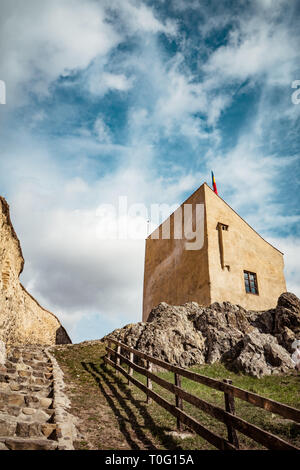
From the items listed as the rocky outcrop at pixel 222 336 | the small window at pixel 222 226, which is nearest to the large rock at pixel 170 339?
the rocky outcrop at pixel 222 336

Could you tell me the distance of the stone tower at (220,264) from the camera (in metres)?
17.4

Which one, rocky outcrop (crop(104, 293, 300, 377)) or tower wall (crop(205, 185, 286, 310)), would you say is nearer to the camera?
rocky outcrop (crop(104, 293, 300, 377))

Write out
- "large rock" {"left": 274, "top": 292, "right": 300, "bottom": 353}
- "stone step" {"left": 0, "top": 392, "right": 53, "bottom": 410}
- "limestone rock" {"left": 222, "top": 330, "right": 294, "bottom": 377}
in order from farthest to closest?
"large rock" {"left": 274, "top": 292, "right": 300, "bottom": 353}, "limestone rock" {"left": 222, "top": 330, "right": 294, "bottom": 377}, "stone step" {"left": 0, "top": 392, "right": 53, "bottom": 410}

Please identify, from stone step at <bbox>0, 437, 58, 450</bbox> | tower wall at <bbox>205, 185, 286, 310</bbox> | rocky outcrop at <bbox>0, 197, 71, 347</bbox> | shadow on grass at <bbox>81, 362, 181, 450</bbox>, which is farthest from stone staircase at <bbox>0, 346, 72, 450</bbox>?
tower wall at <bbox>205, 185, 286, 310</bbox>

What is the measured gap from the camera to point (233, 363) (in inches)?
459

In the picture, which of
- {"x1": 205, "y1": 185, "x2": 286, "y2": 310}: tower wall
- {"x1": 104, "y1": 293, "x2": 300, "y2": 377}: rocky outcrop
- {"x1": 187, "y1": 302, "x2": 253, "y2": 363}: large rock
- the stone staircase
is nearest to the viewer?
the stone staircase

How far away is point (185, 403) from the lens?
7.21m

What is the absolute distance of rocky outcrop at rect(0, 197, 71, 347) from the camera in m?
11.7

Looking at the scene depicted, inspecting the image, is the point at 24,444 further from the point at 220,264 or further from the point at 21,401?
the point at 220,264

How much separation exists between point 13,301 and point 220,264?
11719 millimetres

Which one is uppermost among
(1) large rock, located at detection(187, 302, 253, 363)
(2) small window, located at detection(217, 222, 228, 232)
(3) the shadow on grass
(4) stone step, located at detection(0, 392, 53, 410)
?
(2) small window, located at detection(217, 222, 228, 232)

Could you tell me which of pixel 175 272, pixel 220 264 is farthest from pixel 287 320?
pixel 175 272

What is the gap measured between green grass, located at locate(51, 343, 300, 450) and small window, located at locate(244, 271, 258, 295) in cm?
784

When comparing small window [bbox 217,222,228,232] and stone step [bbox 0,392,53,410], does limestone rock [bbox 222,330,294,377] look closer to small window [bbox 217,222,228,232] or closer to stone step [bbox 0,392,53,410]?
stone step [bbox 0,392,53,410]
